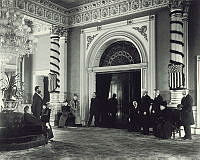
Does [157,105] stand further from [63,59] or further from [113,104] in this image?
[63,59]

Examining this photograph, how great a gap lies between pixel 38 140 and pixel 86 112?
192 inches

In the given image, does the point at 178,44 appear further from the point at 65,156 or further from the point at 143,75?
the point at 65,156

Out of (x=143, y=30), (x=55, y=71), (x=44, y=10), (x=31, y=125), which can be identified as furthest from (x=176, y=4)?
(x=31, y=125)

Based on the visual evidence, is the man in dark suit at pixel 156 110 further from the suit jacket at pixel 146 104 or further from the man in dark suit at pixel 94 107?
the man in dark suit at pixel 94 107

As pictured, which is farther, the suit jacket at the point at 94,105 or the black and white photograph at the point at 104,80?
the suit jacket at the point at 94,105

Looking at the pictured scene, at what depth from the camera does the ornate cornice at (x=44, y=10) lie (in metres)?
9.57

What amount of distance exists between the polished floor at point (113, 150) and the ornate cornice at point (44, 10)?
17.3ft

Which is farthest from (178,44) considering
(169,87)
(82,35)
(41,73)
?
(41,73)

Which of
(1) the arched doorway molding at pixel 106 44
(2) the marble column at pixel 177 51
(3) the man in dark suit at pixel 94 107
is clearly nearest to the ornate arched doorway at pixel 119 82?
(1) the arched doorway molding at pixel 106 44

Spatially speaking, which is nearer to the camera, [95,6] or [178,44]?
[178,44]

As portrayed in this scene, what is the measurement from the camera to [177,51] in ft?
27.2

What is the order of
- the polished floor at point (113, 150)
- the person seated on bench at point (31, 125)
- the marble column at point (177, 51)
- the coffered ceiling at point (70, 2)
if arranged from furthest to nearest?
the coffered ceiling at point (70, 2)
the marble column at point (177, 51)
the person seated on bench at point (31, 125)
the polished floor at point (113, 150)

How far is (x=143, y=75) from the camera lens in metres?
9.41

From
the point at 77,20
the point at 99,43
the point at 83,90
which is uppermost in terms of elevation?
the point at 77,20
